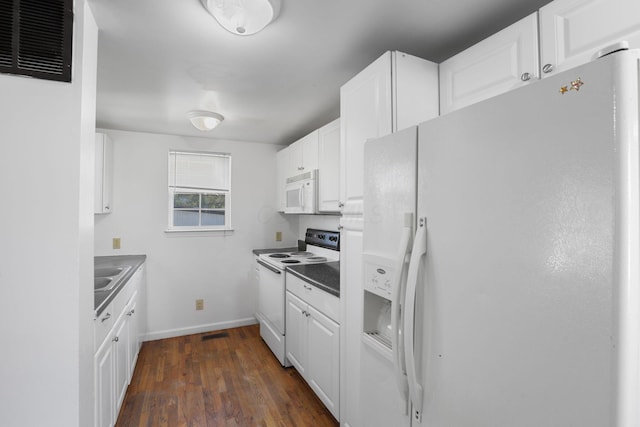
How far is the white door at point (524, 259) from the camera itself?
23.3 inches

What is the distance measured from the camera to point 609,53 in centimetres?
60

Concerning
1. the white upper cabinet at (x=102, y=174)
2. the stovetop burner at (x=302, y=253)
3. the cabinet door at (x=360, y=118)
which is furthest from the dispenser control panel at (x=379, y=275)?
the white upper cabinet at (x=102, y=174)

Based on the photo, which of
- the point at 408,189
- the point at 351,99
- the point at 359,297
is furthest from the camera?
the point at 351,99

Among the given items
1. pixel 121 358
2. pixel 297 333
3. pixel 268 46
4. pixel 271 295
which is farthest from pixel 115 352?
pixel 268 46

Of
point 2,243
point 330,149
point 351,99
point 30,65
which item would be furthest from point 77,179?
point 330,149

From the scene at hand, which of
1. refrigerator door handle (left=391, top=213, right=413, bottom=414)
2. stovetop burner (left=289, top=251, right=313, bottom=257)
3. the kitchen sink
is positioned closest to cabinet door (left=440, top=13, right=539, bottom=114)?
refrigerator door handle (left=391, top=213, right=413, bottom=414)

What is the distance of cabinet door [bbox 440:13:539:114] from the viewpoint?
1.14 m

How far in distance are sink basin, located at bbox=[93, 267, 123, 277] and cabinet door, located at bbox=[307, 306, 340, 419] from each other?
1647 millimetres

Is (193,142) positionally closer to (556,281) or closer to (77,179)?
(77,179)

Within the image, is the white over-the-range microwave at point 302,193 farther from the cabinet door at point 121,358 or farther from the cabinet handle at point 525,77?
the cabinet handle at point 525,77

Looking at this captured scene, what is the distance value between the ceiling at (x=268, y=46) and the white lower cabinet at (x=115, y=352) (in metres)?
1.38

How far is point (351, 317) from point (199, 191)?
103 inches

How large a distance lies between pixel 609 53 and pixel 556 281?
0.46 m

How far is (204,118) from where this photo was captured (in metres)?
2.53
